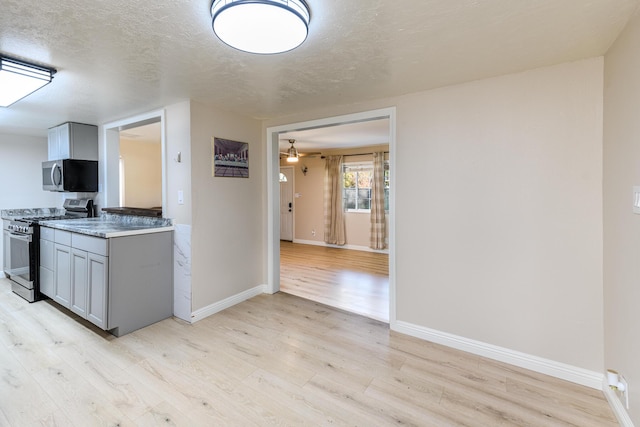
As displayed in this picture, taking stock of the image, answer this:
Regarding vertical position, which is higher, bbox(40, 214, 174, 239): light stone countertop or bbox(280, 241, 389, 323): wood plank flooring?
bbox(40, 214, 174, 239): light stone countertop

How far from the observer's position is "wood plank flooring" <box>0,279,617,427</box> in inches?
66.9

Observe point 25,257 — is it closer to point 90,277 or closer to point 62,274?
point 62,274

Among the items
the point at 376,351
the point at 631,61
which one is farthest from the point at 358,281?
the point at 631,61

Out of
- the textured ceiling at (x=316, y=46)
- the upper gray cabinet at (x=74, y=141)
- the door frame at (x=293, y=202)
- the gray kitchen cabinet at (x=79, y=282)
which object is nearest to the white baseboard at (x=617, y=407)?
the textured ceiling at (x=316, y=46)

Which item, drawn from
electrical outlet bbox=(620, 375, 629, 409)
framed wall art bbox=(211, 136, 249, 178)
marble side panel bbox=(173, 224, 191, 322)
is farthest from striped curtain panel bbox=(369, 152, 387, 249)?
electrical outlet bbox=(620, 375, 629, 409)

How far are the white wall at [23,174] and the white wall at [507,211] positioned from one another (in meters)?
5.15

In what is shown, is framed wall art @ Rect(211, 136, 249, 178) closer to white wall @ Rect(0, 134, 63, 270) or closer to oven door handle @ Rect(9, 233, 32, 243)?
oven door handle @ Rect(9, 233, 32, 243)

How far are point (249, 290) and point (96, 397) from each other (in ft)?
6.01

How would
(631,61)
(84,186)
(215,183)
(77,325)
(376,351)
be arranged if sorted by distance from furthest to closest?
(84,186) → (215,183) → (77,325) → (376,351) → (631,61)

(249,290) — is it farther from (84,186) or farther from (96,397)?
(84,186)

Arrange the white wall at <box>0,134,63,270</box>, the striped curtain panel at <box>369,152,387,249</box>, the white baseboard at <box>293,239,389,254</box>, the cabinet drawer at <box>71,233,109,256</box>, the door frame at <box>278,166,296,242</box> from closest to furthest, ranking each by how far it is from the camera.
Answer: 1. the cabinet drawer at <box>71,233,109,256</box>
2. the white wall at <box>0,134,63,270</box>
3. the striped curtain panel at <box>369,152,387,249</box>
4. the white baseboard at <box>293,239,389,254</box>
5. the door frame at <box>278,166,296,242</box>

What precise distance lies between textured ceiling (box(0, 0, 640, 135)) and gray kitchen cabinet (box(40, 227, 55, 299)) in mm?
1415

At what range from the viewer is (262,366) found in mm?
2193

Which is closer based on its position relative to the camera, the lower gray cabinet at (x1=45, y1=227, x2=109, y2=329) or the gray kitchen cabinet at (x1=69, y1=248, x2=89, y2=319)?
the lower gray cabinet at (x1=45, y1=227, x2=109, y2=329)
